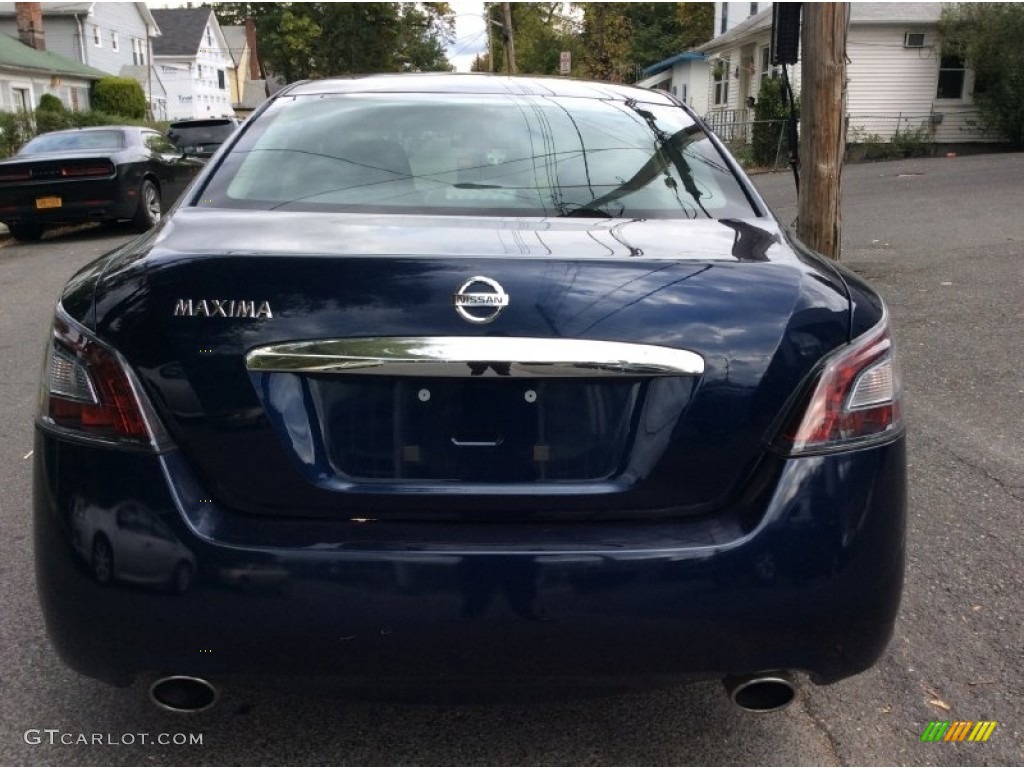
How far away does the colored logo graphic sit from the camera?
106 inches

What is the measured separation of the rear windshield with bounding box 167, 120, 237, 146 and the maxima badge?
18.0m

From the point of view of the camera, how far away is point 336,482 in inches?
82.7

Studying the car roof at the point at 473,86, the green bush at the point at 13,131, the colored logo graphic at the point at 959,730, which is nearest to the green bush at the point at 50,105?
the green bush at the point at 13,131

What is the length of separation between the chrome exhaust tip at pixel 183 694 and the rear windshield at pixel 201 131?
1786 centimetres

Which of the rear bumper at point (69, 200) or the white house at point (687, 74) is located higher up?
the white house at point (687, 74)

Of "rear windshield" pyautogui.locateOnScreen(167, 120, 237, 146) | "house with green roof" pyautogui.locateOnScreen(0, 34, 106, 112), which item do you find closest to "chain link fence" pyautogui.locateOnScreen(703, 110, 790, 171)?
"rear windshield" pyautogui.locateOnScreen(167, 120, 237, 146)

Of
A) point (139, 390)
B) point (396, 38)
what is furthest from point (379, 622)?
point (396, 38)

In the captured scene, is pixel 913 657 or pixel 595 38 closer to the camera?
pixel 913 657

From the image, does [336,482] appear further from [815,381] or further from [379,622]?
[815,381]

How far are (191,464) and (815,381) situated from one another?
129cm

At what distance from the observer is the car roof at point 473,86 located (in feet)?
11.0

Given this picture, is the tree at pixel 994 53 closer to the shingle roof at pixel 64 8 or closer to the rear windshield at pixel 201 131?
the rear windshield at pixel 201 131

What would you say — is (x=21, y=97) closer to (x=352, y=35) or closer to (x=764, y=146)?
(x=352, y=35)

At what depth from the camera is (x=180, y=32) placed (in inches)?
2372
